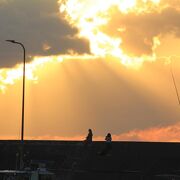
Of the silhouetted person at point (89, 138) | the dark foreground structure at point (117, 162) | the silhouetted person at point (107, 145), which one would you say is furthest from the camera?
the dark foreground structure at point (117, 162)

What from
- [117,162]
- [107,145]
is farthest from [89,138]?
[117,162]

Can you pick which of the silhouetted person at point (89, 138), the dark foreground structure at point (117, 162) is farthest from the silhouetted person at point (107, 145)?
the dark foreground structure at point (117, 162)

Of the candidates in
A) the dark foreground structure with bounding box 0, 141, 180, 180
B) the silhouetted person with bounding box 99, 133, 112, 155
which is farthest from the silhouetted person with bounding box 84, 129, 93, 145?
the silhouetted person with bounding box 99, 133, 112, 155

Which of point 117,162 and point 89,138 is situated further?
point 117,162

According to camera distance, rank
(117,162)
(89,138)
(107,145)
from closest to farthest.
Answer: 1. (107,145)
2. (89,138)
3. (117,162)

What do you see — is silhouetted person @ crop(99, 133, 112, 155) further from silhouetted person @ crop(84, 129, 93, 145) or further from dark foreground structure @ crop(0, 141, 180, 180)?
dark foreground structure @ crop(0, 141, 180, 180)

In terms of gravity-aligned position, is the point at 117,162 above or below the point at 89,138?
below

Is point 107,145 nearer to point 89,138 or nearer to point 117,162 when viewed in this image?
point 89,138

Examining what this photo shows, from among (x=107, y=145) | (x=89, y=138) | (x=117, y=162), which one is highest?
(x=89, y=138)

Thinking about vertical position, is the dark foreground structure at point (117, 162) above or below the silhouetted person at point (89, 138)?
below

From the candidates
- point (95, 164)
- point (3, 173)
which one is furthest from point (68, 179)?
point (3, 173)

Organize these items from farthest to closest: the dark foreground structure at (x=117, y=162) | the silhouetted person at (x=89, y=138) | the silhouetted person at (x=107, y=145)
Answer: the dark foreground structure at (x=117, y=162) → the silhouetted person at (x=89, y=138) → the silhouetted person at (x=107, y=145)

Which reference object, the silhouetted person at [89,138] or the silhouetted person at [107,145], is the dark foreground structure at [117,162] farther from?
the silhouetted person at [107,145]

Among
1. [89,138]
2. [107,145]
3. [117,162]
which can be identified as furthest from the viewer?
[117,162]
